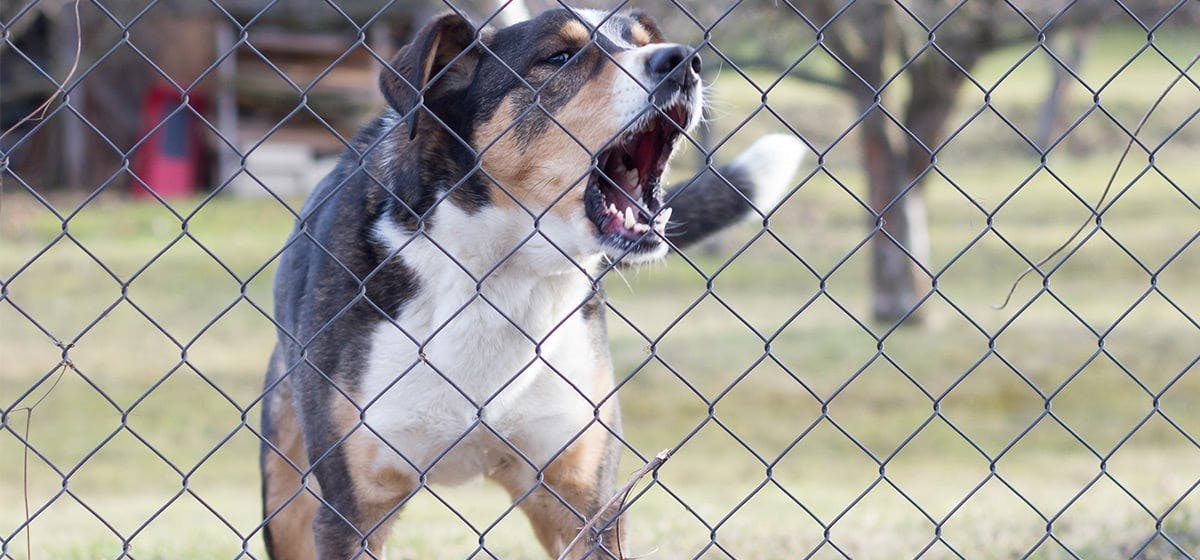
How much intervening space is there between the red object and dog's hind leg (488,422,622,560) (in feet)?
44.4

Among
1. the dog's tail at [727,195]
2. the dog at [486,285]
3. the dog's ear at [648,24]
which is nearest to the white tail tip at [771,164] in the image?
the dog's tail at [727,195]

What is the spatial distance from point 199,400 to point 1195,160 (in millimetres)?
14840

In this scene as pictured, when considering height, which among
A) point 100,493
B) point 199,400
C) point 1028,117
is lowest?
point 1028,117

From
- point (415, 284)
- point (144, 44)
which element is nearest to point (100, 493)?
point (415, 284)

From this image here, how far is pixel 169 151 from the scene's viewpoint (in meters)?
16.3

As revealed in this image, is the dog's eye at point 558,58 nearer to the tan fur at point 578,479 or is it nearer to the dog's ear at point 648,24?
the dog's ear at point 648,24

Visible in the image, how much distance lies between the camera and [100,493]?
768 cm

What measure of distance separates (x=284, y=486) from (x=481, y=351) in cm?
112

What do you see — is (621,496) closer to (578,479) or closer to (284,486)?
(578,479)

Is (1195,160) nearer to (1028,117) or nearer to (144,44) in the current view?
(1028,117)

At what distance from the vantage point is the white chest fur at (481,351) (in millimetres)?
3357

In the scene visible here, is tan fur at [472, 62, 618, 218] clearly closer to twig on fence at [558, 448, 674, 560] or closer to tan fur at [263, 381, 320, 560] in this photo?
twig on fence at [558, 448, 674, 560]

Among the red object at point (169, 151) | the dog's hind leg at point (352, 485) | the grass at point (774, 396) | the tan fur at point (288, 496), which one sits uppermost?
the dog's hind leg at point (352, 485)

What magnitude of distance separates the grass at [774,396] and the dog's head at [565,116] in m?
0.25
